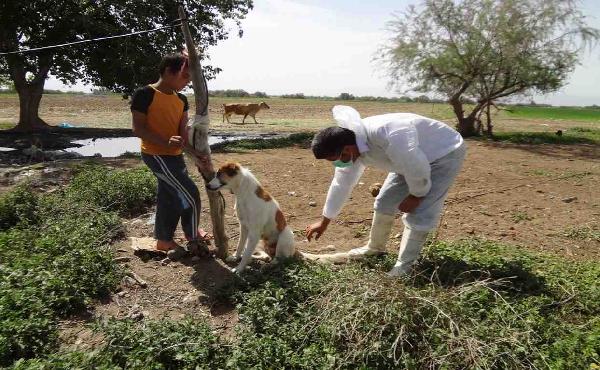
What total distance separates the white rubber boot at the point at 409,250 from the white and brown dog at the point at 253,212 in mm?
1074

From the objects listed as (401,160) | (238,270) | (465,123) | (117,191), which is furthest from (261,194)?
(465,123)

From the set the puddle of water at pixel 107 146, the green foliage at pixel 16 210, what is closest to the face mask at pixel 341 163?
the green foliage at pixel 16 210

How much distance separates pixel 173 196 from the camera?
4746 mm

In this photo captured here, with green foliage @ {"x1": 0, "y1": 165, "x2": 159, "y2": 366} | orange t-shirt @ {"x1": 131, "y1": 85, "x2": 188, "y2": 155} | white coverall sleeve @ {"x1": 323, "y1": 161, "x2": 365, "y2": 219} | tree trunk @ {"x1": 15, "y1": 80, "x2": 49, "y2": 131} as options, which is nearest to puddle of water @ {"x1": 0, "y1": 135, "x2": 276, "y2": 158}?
tree trunk @ {"x1": 15, "y1": 80, "x2": 49, "y2": 131}

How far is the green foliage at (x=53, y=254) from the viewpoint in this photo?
10.6 feet

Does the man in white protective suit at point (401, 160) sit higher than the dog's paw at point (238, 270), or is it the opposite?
the man in white protective suit at point (401, 160)

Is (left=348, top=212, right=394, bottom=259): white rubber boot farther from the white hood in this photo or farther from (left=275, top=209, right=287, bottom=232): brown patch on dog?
the white hood

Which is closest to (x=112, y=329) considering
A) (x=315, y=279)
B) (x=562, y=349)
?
(x=315, y=279)

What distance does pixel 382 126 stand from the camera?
3.77 metres

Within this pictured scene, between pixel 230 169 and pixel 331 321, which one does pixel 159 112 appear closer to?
pixel 230 169

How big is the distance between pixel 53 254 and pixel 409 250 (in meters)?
3.35

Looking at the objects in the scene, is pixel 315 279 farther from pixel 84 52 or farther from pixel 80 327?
pixel 84 52

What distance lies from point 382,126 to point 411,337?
1.65 meters

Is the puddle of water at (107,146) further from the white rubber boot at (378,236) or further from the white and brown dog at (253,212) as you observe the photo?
the white rubber boot at (378,236)
